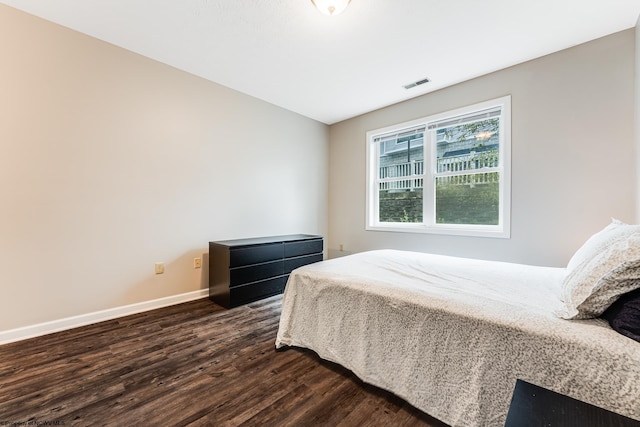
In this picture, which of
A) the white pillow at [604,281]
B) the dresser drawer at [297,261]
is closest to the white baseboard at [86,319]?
the dresser drawer at [297,261]

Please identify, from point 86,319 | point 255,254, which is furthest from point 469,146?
point 86,319

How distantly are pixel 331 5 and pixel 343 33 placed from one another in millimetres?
452

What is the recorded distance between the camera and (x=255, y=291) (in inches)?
116

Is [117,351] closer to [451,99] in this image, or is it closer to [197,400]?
[197,400]

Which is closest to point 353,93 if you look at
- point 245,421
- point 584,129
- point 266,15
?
point 266,15

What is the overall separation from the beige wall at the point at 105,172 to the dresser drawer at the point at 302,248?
630 millimetres

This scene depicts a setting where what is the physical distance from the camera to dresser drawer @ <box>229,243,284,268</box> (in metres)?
2.75

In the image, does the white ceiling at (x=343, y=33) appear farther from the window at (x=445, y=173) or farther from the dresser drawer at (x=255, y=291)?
the dresser drawer at (x=255, y=291)

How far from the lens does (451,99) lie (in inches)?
124

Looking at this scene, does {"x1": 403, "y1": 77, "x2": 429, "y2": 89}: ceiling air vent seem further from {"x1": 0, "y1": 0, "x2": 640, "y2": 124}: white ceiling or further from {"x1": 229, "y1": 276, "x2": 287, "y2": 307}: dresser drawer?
{"x1": 229, "y1": 276, "x2": 287, "y2": 307}: dresser drawer

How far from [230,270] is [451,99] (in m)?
3.27

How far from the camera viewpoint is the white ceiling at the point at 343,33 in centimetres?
196

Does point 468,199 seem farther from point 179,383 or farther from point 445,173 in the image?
point 179,383

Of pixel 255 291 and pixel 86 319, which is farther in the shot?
pixel 255 291
